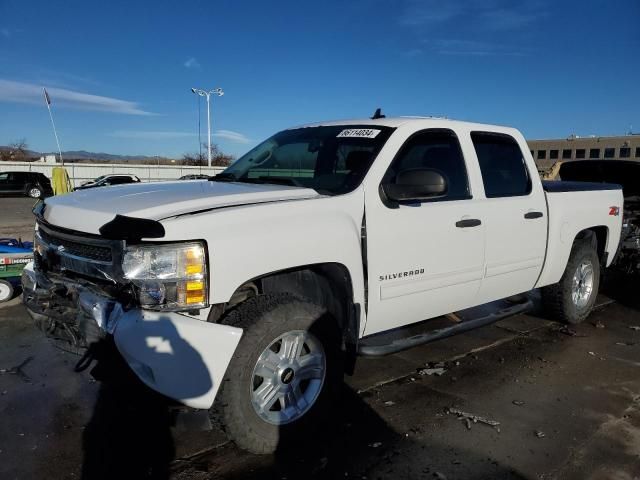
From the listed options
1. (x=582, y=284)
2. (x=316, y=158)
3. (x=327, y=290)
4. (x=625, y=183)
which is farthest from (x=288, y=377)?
(x=625, y=183)

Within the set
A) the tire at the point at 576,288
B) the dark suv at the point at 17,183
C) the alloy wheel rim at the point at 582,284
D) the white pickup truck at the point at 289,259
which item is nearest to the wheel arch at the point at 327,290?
the white pickup truck at the point at 289,259

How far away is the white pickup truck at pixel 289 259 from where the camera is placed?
2666 mm

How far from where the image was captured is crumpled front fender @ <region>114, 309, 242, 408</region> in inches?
102

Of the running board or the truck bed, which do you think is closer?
the running board

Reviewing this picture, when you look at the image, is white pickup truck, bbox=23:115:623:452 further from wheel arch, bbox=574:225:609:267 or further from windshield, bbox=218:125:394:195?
wheel arch, bbox=574:225:609:267

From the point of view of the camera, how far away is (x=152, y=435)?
3.31 meters

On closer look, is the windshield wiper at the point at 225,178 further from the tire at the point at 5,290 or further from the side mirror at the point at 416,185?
the tire at the point at 5,290

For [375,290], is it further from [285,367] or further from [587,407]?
[587,407]

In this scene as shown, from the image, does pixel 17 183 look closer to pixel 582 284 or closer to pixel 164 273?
pixel 582 284

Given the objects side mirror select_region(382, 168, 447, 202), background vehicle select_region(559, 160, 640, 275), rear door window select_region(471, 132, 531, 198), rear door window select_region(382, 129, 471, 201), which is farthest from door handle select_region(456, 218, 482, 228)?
background vehicle select_region(559, 160, 640, 275)

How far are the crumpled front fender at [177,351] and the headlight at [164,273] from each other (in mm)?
69

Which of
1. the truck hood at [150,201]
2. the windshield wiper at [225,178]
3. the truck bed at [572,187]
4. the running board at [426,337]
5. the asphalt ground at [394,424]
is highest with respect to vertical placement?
the windshield wiper at [225,178]

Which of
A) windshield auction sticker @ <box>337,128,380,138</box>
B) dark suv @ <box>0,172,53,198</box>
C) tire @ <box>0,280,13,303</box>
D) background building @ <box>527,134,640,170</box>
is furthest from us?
background building @ <box>527,134,640,170</box>

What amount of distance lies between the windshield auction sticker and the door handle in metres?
0.90
